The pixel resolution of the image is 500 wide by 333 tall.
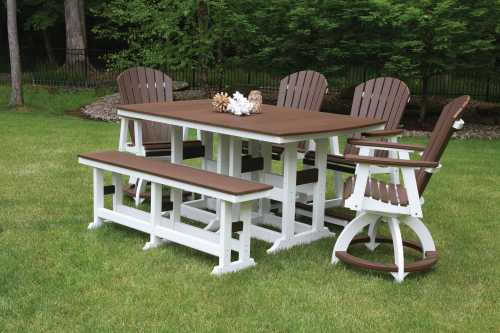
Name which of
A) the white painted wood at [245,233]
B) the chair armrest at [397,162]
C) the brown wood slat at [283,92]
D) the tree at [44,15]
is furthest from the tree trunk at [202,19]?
the tree at [44,15]

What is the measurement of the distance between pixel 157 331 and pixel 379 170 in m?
2.68

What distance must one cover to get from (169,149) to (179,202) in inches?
56.2

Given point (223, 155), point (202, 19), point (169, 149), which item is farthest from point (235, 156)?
point (202, 19)

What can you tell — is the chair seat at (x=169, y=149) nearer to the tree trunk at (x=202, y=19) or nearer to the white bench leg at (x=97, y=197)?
the white bench leg at (x=97, y=197)

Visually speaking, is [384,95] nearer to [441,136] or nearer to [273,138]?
[441,136]

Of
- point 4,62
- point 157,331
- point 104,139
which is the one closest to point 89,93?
point 104,139

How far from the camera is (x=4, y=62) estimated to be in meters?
24.1

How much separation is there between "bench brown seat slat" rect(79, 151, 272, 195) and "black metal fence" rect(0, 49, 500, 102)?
292 inches

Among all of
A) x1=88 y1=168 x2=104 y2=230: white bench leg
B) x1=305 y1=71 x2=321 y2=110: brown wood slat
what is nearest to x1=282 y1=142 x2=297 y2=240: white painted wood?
x1=88 y1=168 x2=104 y2=230: white bench leg

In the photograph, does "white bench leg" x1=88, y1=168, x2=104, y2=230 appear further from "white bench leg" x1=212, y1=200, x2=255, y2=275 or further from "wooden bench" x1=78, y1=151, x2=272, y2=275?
"white bench leg" x1=212, y1=200, x2=255, y2=275

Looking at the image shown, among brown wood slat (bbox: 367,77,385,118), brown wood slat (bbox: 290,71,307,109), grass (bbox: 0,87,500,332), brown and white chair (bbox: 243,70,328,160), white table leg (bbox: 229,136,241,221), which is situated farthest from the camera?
brown wood slat (bbox: 290,71,307,109)

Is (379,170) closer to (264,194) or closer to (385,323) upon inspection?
(264,194)

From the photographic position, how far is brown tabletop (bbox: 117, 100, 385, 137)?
14.8ft

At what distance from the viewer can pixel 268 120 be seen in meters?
4.94
